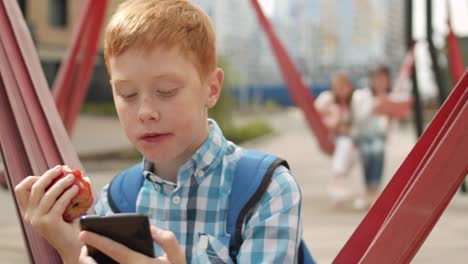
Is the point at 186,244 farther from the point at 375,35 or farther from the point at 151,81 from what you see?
the point at 375,35

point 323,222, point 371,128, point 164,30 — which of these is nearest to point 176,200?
point 164,30

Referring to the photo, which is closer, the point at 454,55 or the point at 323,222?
the point at 454,55

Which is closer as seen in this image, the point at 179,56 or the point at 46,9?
the point at 179,56

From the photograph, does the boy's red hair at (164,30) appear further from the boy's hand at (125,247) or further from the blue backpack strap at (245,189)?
the boy's hand at (125,247)

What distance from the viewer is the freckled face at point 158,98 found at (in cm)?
143

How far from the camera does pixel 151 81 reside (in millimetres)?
1425

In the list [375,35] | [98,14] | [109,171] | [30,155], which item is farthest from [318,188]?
[375,35]

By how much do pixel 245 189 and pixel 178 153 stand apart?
13cm

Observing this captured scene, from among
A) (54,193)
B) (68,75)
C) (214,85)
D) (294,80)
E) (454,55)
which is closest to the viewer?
(54,193)

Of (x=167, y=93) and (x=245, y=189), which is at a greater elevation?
(x=167, y=93)

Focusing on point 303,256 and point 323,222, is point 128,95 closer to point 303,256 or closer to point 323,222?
point 303,256

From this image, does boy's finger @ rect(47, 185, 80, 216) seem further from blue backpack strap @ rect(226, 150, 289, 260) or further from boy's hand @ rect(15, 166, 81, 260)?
blue backpack strap @ rect(226, 150, 289, 260)

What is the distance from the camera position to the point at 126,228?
4.12ft

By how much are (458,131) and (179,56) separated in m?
0.47
